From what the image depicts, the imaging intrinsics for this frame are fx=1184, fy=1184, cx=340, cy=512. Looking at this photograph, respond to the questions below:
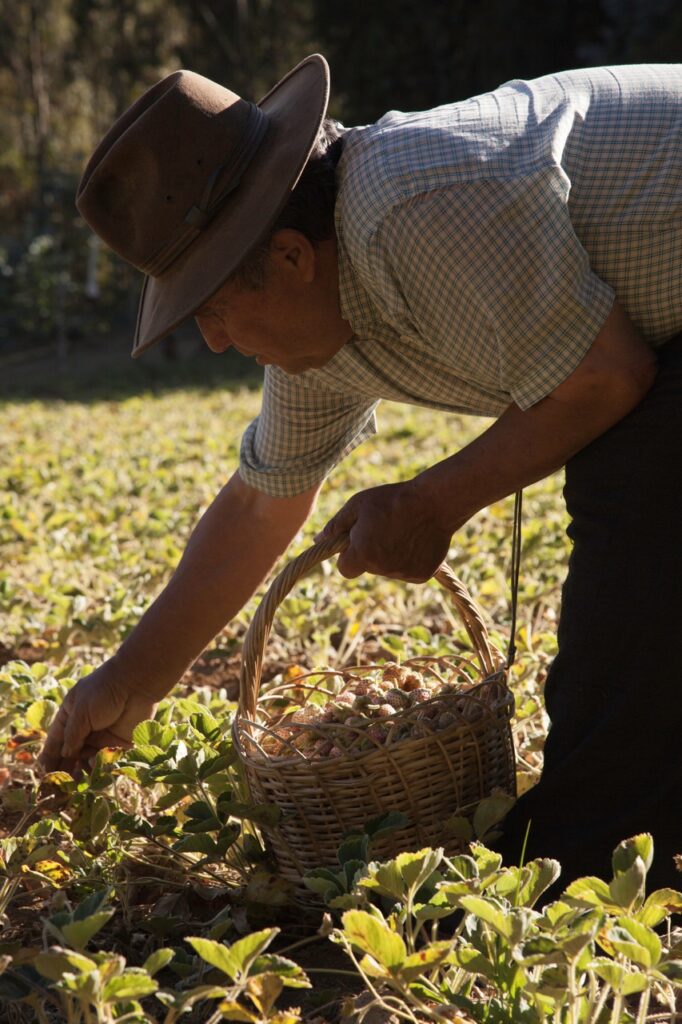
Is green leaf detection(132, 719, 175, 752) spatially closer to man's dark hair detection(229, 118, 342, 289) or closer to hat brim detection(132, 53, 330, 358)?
hat brim detection(132, 53, 330, 358)

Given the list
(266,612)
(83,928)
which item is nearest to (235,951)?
(83,928)

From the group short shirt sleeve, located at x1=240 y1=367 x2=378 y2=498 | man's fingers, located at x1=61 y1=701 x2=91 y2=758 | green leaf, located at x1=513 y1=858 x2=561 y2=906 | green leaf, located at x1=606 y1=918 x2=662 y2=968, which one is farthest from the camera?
short shirt sleeve, located at x1=240 y1=367 x2=378 y2=498

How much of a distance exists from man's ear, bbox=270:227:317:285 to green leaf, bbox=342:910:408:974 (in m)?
1.02

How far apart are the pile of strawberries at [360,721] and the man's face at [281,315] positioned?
0.59 metres

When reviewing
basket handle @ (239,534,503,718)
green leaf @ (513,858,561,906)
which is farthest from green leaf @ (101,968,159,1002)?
basket handle @ (239,534,503,718)

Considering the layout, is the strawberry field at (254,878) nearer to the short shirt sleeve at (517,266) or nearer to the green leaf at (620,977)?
the green leaf at (620,977)

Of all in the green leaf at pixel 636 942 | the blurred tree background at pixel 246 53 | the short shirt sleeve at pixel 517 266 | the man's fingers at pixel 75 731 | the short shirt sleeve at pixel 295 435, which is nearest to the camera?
the green leaf at pixel 636 942

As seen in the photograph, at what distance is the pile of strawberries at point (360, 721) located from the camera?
1.85 metres

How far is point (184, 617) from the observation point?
233cm

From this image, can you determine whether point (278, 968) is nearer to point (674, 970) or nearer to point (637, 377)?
point (674, 970)

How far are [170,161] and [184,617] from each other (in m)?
0.88

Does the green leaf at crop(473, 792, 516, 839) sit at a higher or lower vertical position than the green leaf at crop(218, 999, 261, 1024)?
lower

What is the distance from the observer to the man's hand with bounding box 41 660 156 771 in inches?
88.3

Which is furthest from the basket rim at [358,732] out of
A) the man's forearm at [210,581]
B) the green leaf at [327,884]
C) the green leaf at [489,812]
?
the man's forearm at [210,581]
